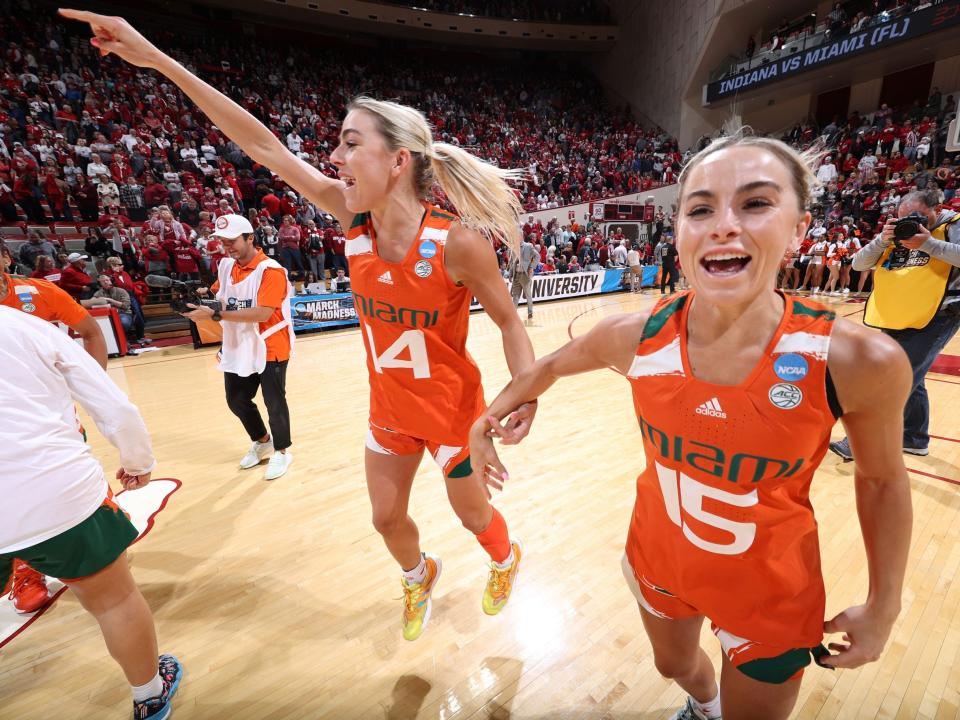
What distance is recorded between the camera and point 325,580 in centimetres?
253

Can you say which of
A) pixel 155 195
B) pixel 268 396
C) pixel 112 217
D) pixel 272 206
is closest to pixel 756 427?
pixel 268 396

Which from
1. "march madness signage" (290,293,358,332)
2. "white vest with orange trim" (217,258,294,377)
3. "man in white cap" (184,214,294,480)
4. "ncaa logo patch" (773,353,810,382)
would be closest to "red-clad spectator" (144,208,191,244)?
"march madness signage" (290,293,358,332)

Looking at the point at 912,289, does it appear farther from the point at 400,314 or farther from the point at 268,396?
the point at 268,396

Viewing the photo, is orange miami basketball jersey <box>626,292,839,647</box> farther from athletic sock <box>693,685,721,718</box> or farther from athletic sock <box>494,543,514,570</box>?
athletic sock <box>494,543,514,570</box>

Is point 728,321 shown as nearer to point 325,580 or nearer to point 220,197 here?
point 325,580

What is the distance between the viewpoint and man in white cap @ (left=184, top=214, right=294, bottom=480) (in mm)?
3332

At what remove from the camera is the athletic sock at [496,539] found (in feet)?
6.82

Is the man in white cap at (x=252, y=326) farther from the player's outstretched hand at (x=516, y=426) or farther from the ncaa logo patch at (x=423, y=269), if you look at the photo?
the player's outstretched hand at (x=516, y=426)

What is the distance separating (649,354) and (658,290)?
15090 millimetres

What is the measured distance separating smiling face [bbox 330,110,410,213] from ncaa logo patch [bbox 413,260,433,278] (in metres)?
0.29

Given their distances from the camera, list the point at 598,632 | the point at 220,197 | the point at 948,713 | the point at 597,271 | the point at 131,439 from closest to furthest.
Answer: the point at 131,439
the point at 948,713
the point at 598,632
the point at 220,197
the point at 597,271

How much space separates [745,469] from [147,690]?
2209 mm

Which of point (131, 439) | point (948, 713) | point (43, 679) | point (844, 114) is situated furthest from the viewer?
point (844, 114)

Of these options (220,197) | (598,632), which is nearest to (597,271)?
(220,197)
